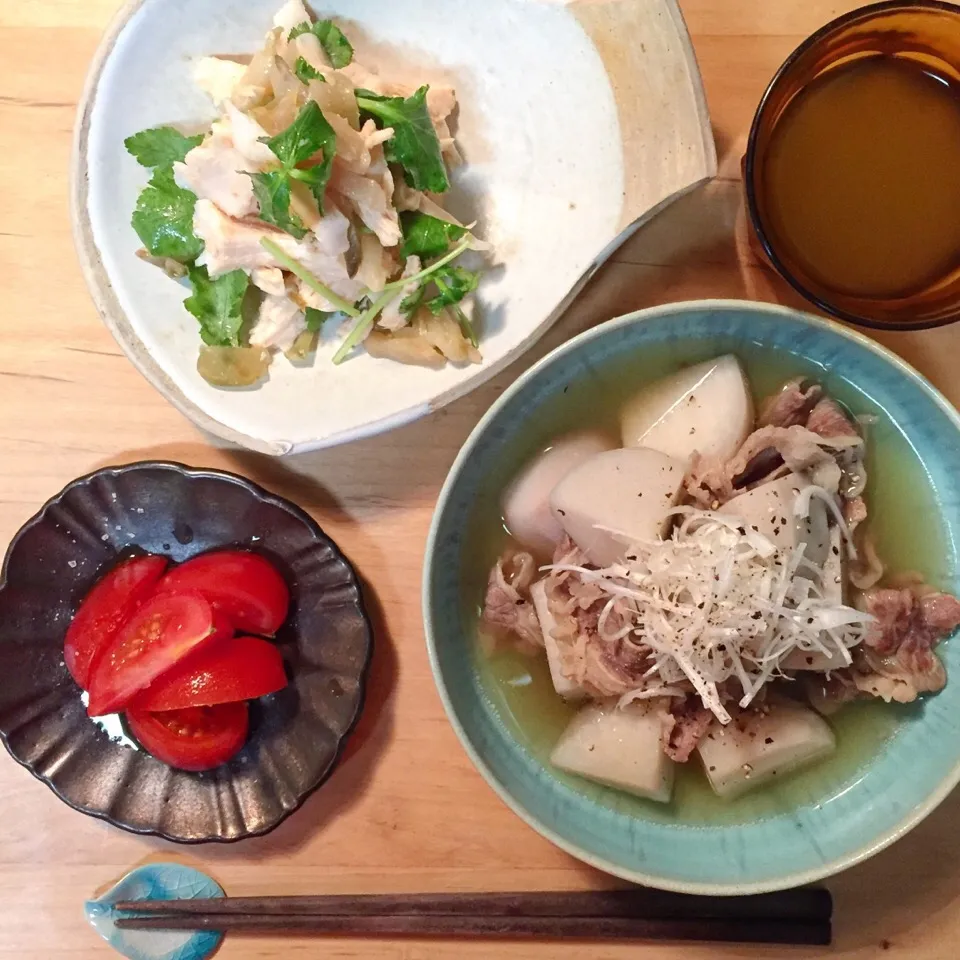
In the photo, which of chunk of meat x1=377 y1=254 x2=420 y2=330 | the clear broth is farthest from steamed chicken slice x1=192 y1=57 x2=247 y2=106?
the clear broth

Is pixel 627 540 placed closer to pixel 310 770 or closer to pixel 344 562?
pixel 344 562

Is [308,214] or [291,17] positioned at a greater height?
[291,17]

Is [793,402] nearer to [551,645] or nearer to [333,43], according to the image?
[551,645]

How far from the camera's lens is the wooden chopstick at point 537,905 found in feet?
4.20

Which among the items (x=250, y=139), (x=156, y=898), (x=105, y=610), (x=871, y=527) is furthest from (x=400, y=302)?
(x=156, y=898)

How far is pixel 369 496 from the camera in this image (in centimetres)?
134

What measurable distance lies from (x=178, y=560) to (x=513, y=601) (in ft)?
1.81

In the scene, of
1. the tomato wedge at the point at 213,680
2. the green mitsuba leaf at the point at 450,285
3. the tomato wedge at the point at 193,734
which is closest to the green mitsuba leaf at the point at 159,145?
the green mitsuba leaf at the point at 450,285

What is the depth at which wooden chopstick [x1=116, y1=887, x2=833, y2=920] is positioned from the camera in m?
1.28

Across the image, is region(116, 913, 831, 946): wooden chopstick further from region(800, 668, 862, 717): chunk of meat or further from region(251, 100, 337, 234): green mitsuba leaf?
region(251, 100, 337, 234): green mitsuba leaf

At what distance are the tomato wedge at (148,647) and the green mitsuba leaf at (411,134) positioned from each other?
2.25 feet

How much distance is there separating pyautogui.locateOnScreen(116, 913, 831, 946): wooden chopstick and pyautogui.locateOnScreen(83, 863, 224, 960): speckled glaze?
0.02 m

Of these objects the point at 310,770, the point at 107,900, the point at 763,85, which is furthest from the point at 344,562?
the point at 763,85

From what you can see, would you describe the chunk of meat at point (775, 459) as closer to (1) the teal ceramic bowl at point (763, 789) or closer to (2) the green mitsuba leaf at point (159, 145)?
(1) the teal ceramic bowl at point (763, 789)
